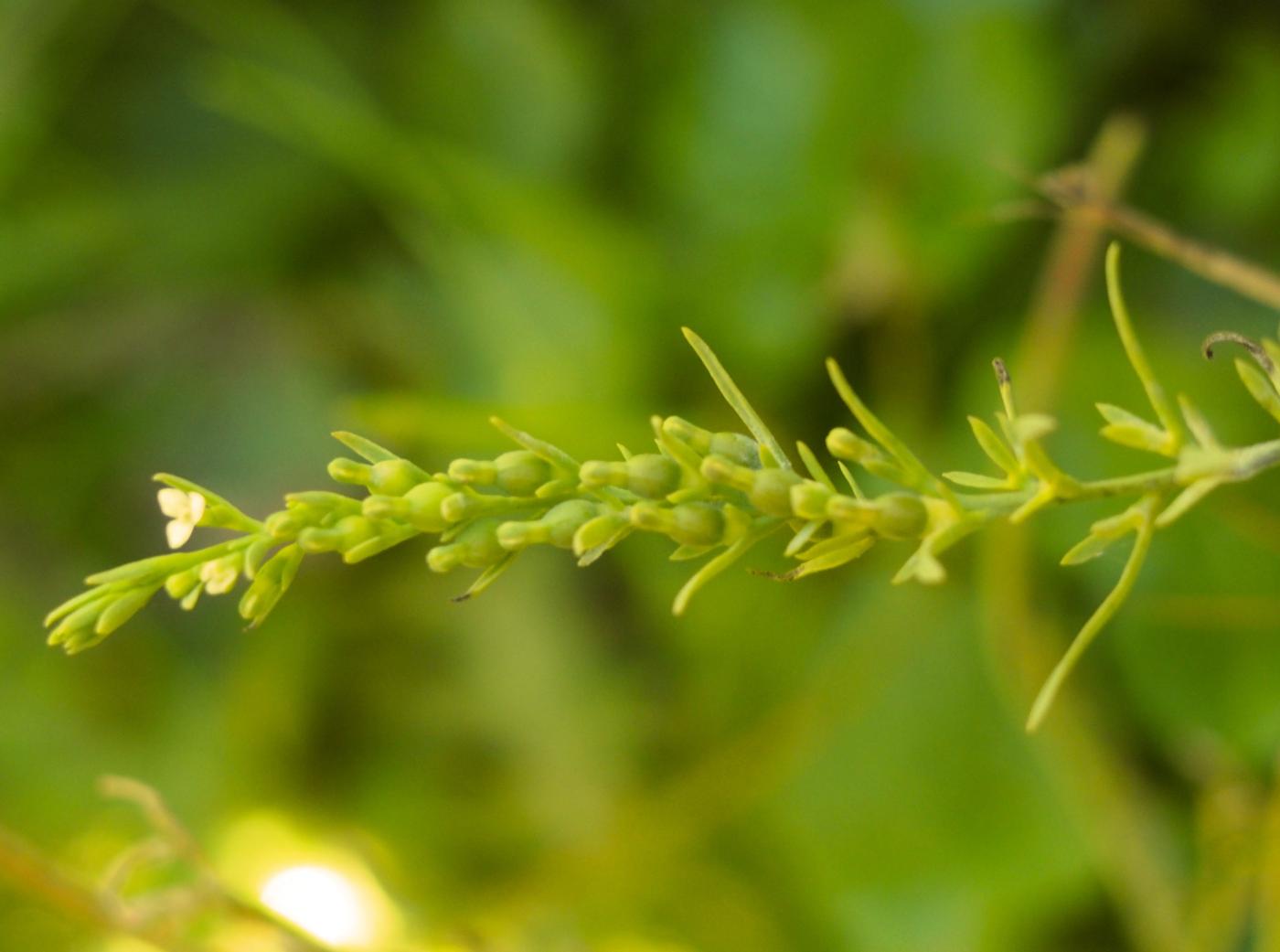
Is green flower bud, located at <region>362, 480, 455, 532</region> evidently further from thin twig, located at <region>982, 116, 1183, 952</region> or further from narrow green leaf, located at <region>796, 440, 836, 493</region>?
thin twig, located at <region>982, 116, 1183, 952</region>

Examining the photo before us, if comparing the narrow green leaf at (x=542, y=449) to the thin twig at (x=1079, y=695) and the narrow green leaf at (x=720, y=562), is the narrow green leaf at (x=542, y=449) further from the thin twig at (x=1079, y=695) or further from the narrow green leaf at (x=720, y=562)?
the thin twig at (x=1079, y=695)

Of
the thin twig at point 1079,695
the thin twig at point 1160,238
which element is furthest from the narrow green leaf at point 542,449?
the thin twig at point 1079,695

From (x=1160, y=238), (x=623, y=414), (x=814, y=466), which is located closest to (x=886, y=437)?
(x=814, y=466)

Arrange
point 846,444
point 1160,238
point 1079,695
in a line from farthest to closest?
1. point 1079,695
2. point 1160,238
3. point 846,444

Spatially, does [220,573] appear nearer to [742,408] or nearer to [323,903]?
[742,408]

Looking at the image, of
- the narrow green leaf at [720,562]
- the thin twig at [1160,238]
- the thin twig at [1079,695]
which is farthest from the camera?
the thin twig at [1079,695]

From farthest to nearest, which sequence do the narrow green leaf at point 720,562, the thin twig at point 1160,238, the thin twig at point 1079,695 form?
1. the thin twig at point 1079,695
2. the thin twig at point 1160,238
3. the narrow green leaf at point 720,562

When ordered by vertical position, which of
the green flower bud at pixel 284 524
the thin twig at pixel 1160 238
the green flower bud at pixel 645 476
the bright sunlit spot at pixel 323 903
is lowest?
the green flower bud at pixel 284 524

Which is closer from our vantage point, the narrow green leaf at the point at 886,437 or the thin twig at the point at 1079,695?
the narrow green leaf at the point at 886,437

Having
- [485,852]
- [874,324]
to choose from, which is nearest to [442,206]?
[874,324]
